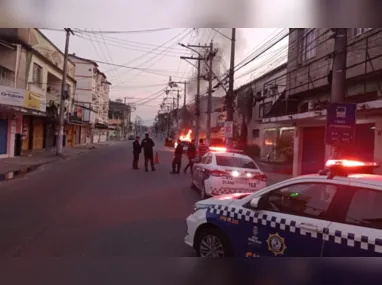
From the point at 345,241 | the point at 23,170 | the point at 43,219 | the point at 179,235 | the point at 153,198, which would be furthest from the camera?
the point at 23,170

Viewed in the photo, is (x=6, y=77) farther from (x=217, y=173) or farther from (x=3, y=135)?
(x=217, y=173)

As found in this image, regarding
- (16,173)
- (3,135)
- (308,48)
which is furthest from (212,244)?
(3,135)

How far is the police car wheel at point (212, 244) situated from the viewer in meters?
4.50

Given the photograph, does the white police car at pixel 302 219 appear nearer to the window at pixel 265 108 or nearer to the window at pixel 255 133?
the window at pixel 265 108

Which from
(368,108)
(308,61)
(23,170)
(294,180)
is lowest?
(23,170)

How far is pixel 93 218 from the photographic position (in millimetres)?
7359

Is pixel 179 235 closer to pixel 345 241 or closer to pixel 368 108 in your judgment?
pixel 345 241

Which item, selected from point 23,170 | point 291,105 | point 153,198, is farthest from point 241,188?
point 291,105

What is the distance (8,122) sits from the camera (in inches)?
847

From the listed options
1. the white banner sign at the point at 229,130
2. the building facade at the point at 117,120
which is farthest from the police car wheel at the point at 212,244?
the building facade at the point at 117,120

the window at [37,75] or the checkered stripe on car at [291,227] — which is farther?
the window at [37,75]

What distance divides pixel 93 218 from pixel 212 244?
11.5 feet

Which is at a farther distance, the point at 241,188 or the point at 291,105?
the point at 291,105

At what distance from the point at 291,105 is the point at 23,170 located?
14.5 m
